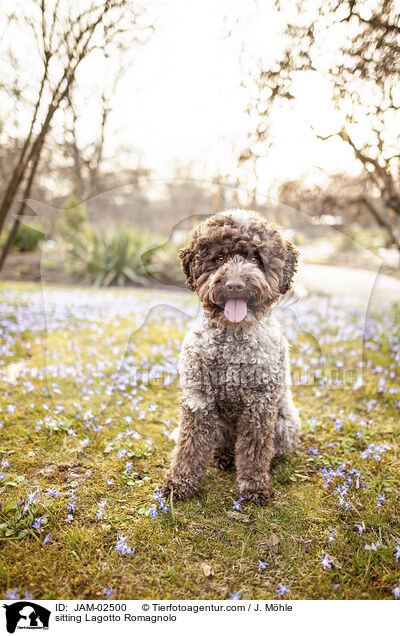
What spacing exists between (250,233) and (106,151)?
3114mm

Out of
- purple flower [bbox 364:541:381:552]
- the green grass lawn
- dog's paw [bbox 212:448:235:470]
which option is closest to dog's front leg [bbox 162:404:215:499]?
the green grass lawn

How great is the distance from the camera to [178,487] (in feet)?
8.76

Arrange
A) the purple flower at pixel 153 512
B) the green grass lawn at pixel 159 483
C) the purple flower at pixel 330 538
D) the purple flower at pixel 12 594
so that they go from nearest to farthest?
the purple flower at pixel 12 594 < the green grass lawn at pixel 159 483 < the purple flower at pixel 330 538 < the purple flower at pixel 153 512

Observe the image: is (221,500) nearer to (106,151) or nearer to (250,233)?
(250,233)

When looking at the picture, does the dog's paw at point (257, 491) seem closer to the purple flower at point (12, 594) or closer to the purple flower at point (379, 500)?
the purple flower at point (379, 500)

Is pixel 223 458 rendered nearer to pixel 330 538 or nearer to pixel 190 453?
pixel 190 453

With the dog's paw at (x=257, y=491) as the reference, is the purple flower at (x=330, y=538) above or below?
below

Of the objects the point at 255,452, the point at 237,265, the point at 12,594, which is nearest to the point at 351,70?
the point at 237,265

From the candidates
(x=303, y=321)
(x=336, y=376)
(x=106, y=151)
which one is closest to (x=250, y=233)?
(x=336, y=376)

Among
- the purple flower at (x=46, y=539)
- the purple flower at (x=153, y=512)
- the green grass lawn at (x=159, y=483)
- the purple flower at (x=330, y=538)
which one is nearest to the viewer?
the green grass lawn at (x=159, y=483)

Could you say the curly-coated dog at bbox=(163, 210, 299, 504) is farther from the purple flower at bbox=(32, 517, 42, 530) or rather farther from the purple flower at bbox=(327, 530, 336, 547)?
the purple flower at bbox=(32, 517, 42, 530)

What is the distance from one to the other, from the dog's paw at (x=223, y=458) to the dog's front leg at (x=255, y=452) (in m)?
0.31

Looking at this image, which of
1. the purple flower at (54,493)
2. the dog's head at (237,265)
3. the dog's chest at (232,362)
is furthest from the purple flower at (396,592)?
the purple flower at (54,493)
